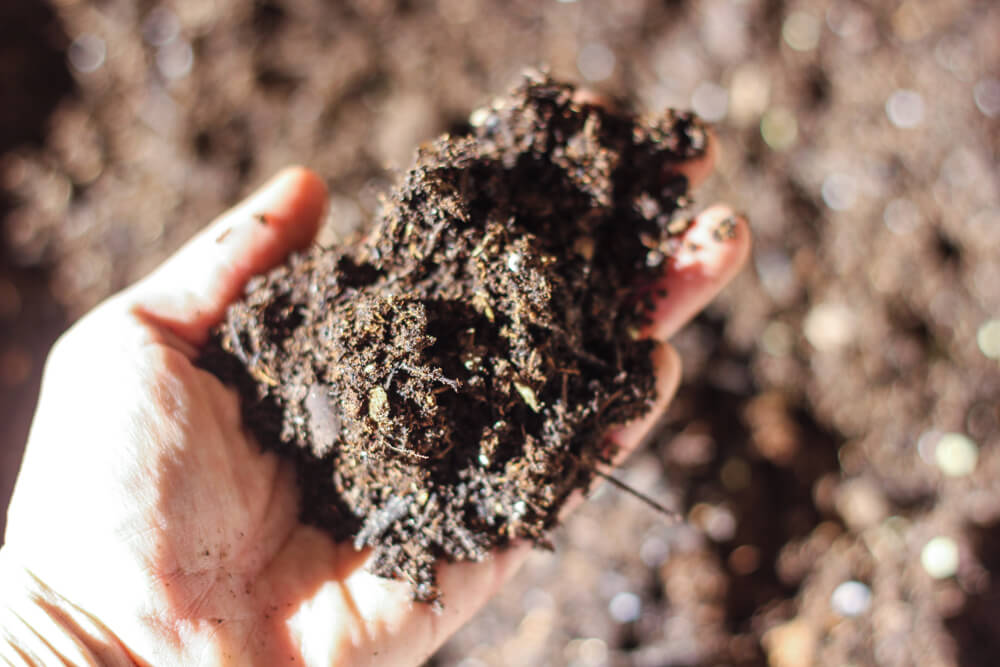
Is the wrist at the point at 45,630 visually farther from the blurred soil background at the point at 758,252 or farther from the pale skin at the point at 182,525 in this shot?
the blurred soil background at the point at 758,252

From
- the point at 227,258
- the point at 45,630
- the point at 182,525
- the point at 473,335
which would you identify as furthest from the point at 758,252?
the point at 45,630

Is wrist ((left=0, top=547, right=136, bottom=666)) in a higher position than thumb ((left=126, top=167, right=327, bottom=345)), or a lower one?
lower

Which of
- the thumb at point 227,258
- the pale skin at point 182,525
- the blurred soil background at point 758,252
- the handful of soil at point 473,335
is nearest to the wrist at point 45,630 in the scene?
the pale skin at point 182,525

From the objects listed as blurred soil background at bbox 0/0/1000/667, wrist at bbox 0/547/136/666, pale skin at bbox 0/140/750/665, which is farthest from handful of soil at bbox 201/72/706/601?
blurred soil background at bbox 0/0/1000/667

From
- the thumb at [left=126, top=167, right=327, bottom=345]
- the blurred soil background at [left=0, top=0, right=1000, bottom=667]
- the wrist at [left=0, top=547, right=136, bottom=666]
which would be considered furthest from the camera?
the blurred soil background at [left=0, top=0, right=1000, bottom=667]

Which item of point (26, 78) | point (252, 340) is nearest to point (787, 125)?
point (252, 340)

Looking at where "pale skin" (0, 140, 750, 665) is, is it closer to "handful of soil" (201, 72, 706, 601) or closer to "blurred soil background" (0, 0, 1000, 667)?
"handful of soil" (201, 72, 706, 601)

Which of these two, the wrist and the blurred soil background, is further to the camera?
the blurred soil background

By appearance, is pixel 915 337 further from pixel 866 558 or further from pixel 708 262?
pixel 708 262
